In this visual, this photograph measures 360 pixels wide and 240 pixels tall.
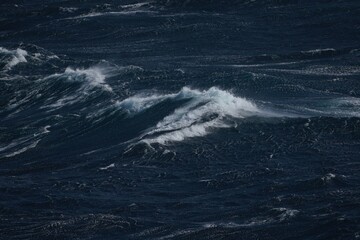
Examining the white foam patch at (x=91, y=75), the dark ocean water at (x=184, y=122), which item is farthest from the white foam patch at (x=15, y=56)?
the white foam patch at (x=91, y=75)

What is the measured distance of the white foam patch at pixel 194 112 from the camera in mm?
51281

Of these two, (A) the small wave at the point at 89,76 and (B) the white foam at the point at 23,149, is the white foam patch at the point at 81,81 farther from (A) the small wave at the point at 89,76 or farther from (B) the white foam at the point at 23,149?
(B) the white foam at the point at 23,149

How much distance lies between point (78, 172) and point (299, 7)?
50547mm

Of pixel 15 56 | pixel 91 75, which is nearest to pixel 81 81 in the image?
pixel 91 75

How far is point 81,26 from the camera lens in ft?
286

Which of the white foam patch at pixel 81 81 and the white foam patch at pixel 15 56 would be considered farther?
the white foam patch at pixel 15 56

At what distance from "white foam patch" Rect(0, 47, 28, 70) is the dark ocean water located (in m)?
0.23

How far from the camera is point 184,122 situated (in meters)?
53.3

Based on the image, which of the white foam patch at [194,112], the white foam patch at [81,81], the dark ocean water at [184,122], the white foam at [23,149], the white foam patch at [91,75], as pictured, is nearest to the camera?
the dark ocean water at [184,122]

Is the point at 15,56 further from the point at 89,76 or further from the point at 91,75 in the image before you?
the point at 89,76

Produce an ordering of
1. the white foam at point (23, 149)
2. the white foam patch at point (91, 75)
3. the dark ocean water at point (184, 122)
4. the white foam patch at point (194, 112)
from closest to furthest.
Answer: the dark ocean water at point (184, 122), the white foam at point (23, 149), the white foam patch at point (194, 112), the white foam patch at point (91, 75)

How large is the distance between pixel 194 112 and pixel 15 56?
27.1m

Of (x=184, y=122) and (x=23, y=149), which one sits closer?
(x=23, y=149)

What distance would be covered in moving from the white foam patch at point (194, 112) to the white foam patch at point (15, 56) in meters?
18.2
